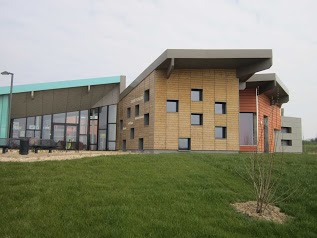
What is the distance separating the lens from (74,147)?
104ft

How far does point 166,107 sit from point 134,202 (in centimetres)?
1537

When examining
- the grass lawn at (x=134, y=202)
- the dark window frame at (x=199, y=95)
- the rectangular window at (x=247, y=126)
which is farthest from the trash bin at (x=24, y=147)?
the rectangular window at (x=247, y=126)

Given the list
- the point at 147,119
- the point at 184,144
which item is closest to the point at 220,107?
the point at 184,144

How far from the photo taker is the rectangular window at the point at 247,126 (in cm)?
2674

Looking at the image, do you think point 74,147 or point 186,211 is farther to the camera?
point 74,147

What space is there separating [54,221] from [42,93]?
25.7m

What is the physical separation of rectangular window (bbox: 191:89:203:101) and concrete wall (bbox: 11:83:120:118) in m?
11.5

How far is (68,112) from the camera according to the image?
31797 millimetres

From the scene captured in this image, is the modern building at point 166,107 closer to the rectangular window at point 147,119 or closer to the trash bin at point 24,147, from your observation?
the rectangular window at point 147,119

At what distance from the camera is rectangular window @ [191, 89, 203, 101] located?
2286 centimetres

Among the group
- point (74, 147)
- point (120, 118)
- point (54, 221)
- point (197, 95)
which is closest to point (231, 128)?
point (197, 95)

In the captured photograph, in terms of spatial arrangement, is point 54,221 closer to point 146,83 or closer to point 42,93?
point 146,83

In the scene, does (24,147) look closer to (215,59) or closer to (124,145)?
(215,59)

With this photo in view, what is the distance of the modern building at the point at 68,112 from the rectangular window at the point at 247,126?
12.1 m
